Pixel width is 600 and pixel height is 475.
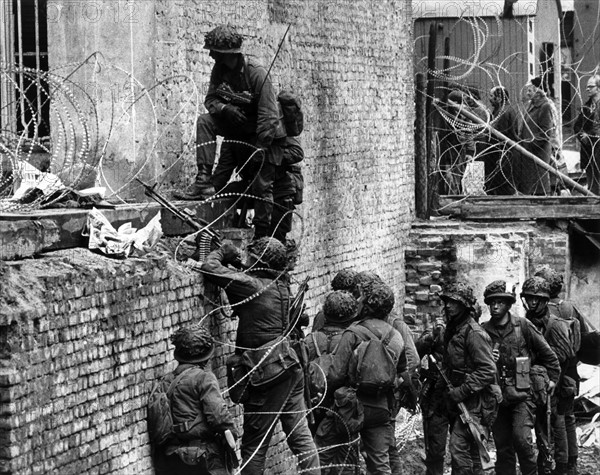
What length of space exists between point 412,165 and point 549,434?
6232mm

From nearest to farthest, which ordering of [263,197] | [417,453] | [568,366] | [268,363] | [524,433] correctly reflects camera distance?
[268,363] → [263,197] → [524,433] → [568,366] → [417,453]

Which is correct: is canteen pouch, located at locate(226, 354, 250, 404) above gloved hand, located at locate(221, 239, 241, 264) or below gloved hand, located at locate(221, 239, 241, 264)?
below

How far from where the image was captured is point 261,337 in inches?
430

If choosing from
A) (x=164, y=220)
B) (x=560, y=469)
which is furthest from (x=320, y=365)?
(x=560, y=469)

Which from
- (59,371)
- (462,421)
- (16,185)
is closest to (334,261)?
(462,421)

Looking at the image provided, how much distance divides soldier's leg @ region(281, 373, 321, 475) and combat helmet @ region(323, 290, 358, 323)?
0.72 meters

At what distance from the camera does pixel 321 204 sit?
50.6ft

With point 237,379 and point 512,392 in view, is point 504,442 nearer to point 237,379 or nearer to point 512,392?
point 512,392

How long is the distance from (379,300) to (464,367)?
104 centimetres

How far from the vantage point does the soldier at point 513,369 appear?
12.5 meters

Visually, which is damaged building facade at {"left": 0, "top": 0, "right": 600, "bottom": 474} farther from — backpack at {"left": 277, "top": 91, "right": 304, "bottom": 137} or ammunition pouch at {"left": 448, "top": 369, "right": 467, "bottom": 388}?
ammunition pouch at {"left": 448, "top": 369, "right": 467, "bottom": 388}

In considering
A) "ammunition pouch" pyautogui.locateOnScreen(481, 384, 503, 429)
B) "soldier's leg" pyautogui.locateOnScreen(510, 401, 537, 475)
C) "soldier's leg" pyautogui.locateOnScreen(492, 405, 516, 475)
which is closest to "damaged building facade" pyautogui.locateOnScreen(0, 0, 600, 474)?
"ammunition pouch" pyautogui.locateOnScreen(481, 384, 503, 429)

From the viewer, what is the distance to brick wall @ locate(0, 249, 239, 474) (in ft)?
27.2

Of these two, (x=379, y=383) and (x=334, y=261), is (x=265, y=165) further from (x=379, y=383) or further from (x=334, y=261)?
(x=334, y=261)
